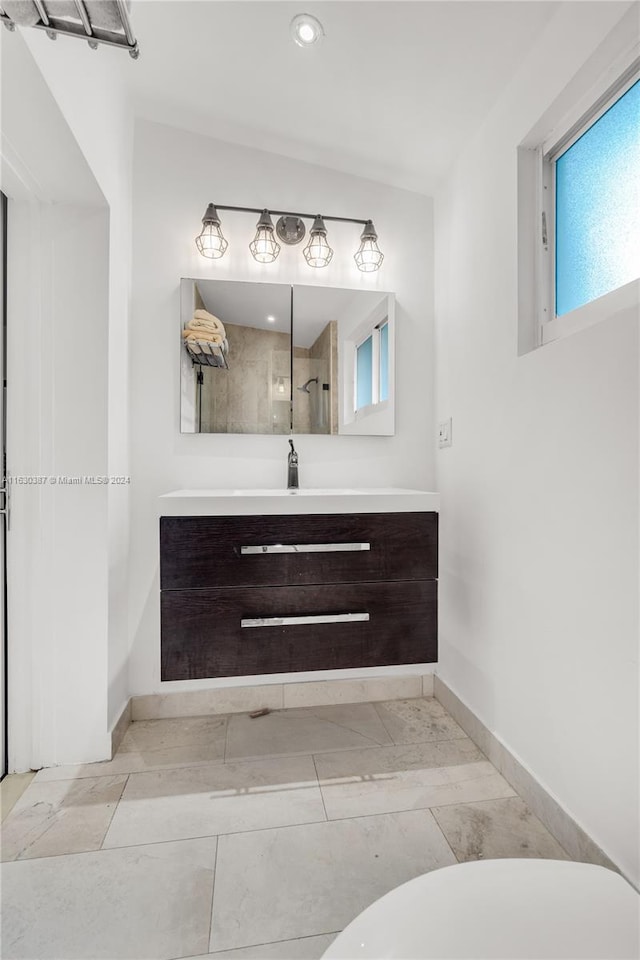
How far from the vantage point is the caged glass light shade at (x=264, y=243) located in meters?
1.87

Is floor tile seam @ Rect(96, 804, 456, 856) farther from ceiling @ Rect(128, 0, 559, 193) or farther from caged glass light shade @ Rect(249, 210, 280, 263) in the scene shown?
ceiling @ Rect(128, 0, 559, 193)

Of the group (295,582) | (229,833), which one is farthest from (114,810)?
(295,582)

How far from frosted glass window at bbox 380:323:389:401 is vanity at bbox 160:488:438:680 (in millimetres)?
645

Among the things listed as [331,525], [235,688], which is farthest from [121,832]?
[331,525]

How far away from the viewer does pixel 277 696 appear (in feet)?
6.32

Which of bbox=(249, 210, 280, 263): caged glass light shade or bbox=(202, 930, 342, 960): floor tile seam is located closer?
bbox=(202, 930, 342, 960): floor tile seam

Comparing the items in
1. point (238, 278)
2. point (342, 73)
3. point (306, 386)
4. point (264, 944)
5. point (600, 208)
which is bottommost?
point (264, 944)

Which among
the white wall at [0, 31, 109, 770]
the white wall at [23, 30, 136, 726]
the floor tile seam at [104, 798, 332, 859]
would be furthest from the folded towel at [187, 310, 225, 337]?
the floor tile seam at [104, 798, 332, 859]

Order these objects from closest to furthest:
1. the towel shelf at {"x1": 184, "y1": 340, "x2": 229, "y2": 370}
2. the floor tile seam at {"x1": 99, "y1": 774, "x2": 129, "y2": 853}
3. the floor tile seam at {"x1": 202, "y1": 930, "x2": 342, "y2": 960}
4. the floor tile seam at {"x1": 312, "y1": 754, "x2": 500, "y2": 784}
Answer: the floor tile seam at {"x1": 202, "y1": 930, "x2": 342, "y2": 960} < the floor tile seam at {"x1": 99, "y1": 774, "x2": 129, "y2": 853} < the floor tile seam at {"x1": 312, "y1": 754, "x2": 500, "y2": 784} < the towel shelf at {"x1": 184, "y1": 340, "x2": 229, "y2": 370}

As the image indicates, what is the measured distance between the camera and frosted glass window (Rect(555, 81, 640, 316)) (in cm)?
113

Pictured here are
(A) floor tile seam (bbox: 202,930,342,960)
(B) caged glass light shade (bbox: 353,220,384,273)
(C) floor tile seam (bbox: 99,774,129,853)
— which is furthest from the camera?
(B) caged glass light shade (bbox: 353,220,384,273)

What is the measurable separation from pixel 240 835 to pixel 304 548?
80cm

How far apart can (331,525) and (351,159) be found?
154 centimetres

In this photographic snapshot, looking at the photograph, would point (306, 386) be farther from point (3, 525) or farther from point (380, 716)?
point (380, 716)
